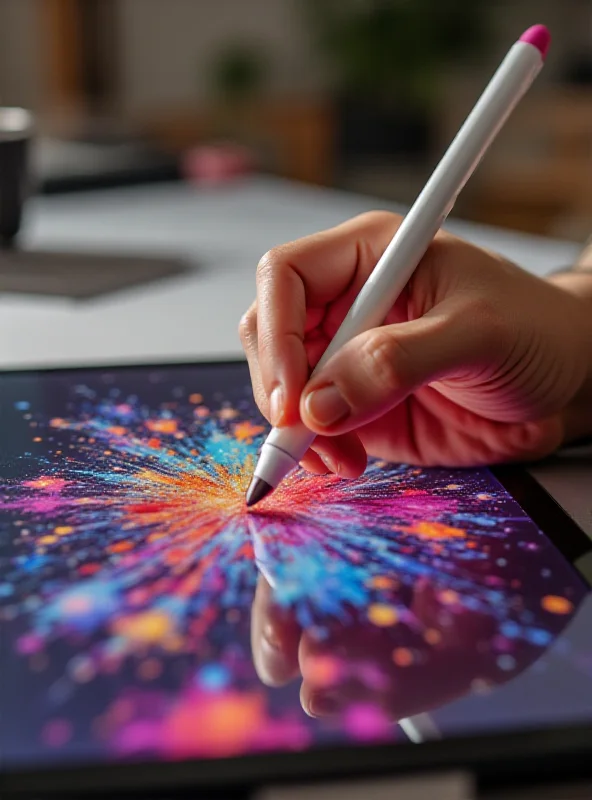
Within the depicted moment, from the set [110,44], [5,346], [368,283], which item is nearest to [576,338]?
[368,283]

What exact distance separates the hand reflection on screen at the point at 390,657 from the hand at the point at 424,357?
0.11 m

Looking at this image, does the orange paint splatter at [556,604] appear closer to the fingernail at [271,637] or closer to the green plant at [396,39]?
the fingernail at [271,637]

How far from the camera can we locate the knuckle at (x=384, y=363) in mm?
446

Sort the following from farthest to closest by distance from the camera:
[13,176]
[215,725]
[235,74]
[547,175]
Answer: [235,74], [547,175], [13,176], [215,725]

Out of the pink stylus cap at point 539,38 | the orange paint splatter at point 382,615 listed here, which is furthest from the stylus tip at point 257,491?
the pink stylus cap at point 539,38

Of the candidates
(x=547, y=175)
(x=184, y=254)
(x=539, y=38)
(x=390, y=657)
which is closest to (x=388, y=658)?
(x=390, y=657)

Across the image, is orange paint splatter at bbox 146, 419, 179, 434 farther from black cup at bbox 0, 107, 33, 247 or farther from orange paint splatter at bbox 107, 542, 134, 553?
black cup at bbox 0, 107, 33, 247

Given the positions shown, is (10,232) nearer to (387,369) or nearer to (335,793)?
(387,369)

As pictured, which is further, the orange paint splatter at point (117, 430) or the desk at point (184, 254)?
the desk at point (184, 254)

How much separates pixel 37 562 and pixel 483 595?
7.3 inches

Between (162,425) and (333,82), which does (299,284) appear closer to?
(162,425)

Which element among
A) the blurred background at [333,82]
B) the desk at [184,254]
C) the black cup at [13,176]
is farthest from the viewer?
the blurred background at [333,82]

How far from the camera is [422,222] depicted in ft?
1.68

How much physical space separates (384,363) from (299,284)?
0.11 metres
